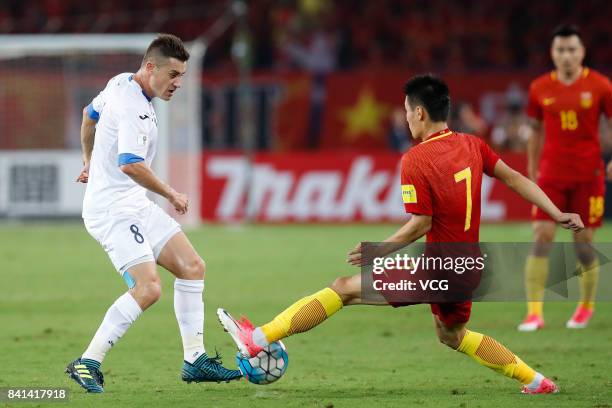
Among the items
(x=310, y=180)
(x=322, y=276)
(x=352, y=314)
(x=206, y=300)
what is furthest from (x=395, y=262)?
(x=310, y=180)

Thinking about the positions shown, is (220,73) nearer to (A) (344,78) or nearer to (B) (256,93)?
(B) (256,93)

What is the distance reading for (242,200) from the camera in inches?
821

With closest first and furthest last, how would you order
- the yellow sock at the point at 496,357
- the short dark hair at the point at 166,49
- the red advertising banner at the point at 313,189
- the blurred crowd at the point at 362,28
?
the yellow sock at the point at 496,357 → the short dark hair at the point at 166,49 → the red advertising banner at the point at 313,189 → the blurred crowd at the point at 362,28

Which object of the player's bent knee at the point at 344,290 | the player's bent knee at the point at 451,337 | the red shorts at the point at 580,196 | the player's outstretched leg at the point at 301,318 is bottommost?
the player's bent knee at the point at 451,337

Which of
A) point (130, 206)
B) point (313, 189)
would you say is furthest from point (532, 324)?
point (313, 189)

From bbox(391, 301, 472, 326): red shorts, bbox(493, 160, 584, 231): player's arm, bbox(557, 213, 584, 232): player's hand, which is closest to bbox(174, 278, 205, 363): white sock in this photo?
bbox(391, 301, 472, 326): red shorts

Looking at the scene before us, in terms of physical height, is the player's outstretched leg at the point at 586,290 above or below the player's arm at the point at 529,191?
below

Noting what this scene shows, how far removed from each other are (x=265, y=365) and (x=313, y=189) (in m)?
14.3

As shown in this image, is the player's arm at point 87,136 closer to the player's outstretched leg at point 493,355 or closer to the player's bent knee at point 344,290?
the player's bent knee at point 344,290

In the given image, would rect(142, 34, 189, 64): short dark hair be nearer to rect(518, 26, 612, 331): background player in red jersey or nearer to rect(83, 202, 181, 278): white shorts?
rect(83, 202, 181, 278): white shorts

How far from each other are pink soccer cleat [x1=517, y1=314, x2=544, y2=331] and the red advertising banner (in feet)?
36.0

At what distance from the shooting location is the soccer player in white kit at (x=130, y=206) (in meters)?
6.78

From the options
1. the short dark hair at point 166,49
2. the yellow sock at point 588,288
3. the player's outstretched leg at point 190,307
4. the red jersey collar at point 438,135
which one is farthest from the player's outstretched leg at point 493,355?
the yellow sock at point 588,288

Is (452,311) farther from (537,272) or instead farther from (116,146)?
(537,272)
